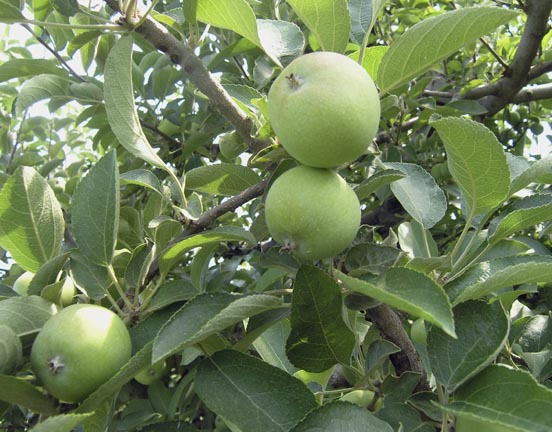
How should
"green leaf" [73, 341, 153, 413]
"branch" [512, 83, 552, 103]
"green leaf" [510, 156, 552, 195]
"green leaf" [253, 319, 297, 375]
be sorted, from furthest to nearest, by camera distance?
"branch" [512, 83, 552, 103], "green leaf" [253, 319, 297, 375], "green leaf" [510, 156, 552, 195], "green leaf" [73, 341, 153, 413]

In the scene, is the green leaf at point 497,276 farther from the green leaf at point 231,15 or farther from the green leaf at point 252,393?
the green leaf at point 231,15

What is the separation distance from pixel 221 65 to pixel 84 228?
50.9 inches

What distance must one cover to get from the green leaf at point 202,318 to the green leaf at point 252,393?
0.33ft

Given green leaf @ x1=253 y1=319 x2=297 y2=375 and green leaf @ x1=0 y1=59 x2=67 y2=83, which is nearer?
green leaf @ x1=253 y1=319 x2=297 y2=375

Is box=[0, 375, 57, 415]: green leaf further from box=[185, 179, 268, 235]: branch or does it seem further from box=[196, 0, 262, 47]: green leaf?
box=[196, 0, 262, 47]: green leaf

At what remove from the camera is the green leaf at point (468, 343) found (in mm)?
836

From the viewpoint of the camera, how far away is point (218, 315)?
2.71 feet

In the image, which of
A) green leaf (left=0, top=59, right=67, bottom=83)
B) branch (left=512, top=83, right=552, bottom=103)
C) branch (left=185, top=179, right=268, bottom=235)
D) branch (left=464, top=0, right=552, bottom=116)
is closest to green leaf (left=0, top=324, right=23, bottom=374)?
branch (left=185, top=179, right=268, bottom=235)

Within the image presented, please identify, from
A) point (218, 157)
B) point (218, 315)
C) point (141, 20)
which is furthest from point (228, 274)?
point (218, 315)

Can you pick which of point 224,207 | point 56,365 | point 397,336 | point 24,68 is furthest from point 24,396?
point 24,68

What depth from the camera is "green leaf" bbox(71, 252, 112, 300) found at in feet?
3.52

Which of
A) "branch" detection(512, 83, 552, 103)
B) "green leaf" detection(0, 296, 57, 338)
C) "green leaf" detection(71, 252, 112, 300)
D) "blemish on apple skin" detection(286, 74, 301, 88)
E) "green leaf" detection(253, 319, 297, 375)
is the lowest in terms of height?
"branch" detection(512, 83, 552, 103)

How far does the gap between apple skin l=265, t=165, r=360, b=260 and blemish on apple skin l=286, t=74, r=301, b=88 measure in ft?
0.44

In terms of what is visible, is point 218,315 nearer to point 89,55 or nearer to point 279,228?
point 279,228
